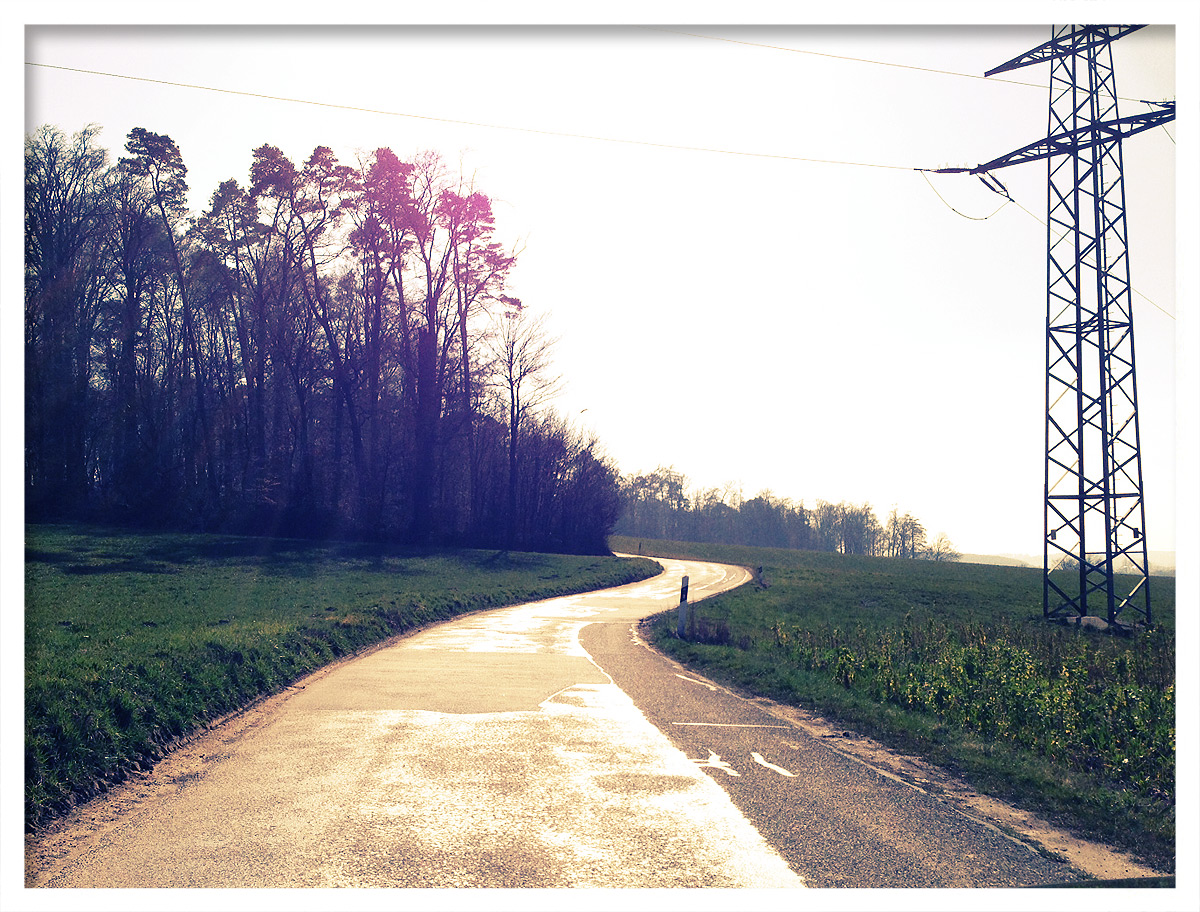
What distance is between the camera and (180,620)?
15242 millimetres

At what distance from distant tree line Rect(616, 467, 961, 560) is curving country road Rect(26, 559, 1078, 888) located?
107432mm

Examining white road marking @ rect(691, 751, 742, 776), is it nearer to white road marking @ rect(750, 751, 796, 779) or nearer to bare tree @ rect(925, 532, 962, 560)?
white road marking @ rect(750, 751, 796, 779)

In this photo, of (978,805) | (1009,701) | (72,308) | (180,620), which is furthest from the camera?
(72,308)

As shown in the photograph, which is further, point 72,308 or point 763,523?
point 763,523

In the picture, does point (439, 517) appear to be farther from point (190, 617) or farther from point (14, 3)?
point (14, 3)

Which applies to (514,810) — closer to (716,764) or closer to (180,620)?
(716,764)

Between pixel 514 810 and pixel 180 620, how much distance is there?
12.5m

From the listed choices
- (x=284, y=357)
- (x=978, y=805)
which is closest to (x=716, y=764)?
(x=978, y=805)

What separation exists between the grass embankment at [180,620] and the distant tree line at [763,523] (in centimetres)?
8268

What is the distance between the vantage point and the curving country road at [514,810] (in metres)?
4.21

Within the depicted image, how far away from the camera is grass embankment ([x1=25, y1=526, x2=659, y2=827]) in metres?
6.11

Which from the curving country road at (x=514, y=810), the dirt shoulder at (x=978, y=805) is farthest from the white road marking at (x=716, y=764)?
the dirt shoulder at (x=978, y=805)

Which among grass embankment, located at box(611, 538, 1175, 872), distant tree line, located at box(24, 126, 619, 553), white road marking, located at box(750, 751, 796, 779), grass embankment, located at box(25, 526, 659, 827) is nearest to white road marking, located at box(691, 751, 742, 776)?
white road marking, located at box(750, 751, 796, 779)

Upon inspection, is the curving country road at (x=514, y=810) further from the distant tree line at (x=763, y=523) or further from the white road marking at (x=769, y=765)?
the distant tree line at (x=763, y=523)
